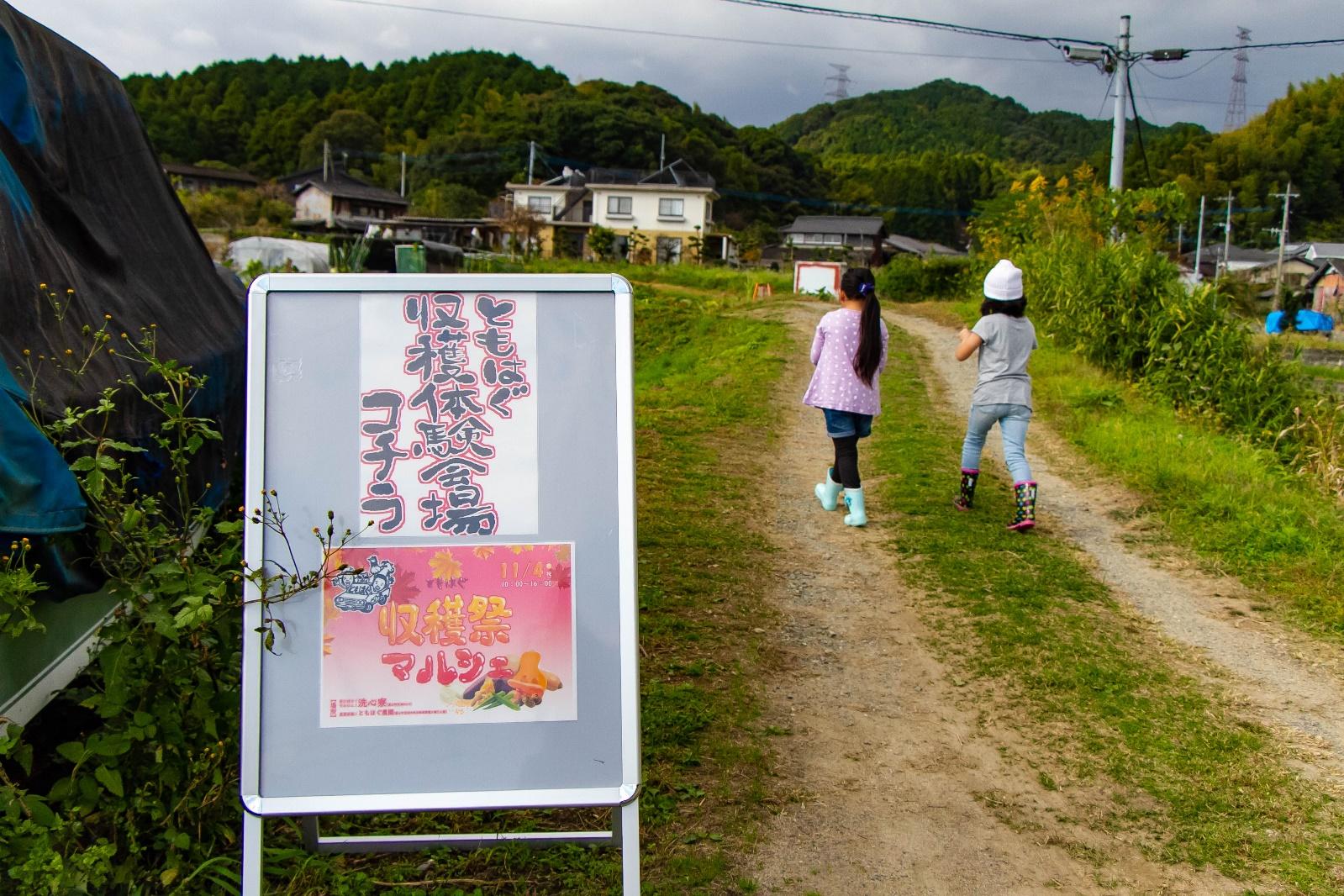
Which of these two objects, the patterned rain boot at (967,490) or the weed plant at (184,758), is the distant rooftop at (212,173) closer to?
the patterned rain boot at (967,490)

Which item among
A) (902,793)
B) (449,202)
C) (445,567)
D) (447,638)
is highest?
(449,202)

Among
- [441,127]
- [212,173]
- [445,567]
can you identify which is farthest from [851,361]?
[441,127]

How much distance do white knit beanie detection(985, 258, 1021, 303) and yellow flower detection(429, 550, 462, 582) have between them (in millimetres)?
4712

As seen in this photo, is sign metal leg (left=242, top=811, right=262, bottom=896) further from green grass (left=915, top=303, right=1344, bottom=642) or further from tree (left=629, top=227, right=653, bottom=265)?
tree (left=629, top=227, right=653, bottom=265)

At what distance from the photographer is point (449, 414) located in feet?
9.21

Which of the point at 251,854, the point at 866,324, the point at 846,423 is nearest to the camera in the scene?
the point at 251,854

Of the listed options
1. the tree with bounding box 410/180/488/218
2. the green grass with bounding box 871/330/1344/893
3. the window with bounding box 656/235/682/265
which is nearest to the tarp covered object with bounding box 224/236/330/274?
the green grass with bounding box 871/330/1344/893

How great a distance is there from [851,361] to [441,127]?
78.0m

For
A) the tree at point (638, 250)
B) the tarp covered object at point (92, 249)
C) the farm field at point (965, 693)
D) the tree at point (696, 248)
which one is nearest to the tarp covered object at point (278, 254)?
the farm field at point (965, 693)

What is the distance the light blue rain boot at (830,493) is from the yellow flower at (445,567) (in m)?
4.62

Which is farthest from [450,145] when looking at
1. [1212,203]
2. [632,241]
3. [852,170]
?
[1212,203]

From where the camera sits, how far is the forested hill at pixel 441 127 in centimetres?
7262

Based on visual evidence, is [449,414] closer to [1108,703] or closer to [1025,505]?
[1108,703]

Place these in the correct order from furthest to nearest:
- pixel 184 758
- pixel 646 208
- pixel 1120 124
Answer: pixel 646 208, pixel 1120 124, pixel 184 758
